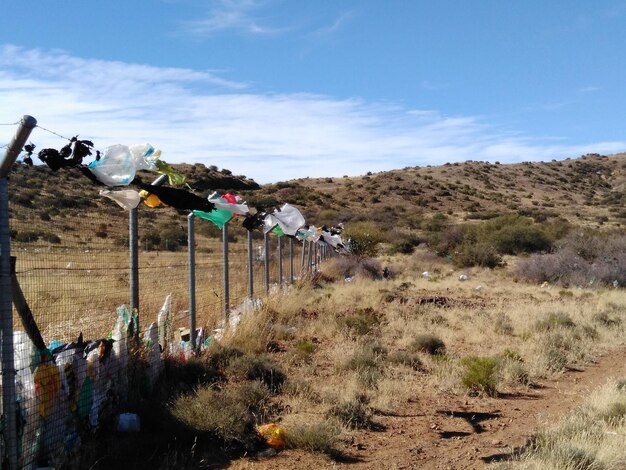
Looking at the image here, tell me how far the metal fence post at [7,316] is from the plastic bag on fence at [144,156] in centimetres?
173

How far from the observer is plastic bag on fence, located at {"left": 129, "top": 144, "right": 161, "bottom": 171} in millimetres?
6371

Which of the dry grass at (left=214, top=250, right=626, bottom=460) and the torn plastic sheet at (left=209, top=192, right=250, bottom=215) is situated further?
the torn plastic sheet at (left=209, top=192, right=250, bottom=215)

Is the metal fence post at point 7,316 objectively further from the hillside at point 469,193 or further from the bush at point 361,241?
the hillside at point 469,193

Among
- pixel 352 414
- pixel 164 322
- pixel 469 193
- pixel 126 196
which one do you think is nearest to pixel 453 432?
pixel 352 414

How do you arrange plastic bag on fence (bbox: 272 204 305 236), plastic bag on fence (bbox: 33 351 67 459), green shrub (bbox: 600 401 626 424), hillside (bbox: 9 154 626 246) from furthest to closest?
hillside (bbox: 9 154 626 246)
plastic bag on fence (bbox: 272 204 305 236)
green shrub (bbox: 600 401 626 424)
plastic bag on fence (bbox: 33 351 67 459)

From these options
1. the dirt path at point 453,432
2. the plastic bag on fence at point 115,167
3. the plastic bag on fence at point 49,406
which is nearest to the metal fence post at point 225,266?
the dirt path at point 453,432

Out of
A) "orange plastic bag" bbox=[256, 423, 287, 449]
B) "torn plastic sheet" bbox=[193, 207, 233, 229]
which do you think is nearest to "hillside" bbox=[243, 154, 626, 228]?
"torn plastic sheet" bbox=[193, 207, 233, 229]

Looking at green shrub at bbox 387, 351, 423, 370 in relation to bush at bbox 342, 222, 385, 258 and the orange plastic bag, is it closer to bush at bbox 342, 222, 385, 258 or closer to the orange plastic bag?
Result: the orange plastic bag

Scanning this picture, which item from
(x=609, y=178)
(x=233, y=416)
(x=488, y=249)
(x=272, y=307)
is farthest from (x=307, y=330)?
(x=609, y=178)

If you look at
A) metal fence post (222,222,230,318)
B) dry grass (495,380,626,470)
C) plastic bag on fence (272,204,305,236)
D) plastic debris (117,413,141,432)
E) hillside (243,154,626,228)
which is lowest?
dry grass (495,380,626,470)

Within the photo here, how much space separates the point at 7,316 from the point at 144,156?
2.26 m

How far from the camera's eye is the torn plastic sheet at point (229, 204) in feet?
31.4

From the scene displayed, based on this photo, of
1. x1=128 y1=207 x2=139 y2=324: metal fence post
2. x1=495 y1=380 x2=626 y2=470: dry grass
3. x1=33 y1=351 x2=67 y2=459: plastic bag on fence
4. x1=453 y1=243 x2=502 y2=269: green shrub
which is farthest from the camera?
x1=453 y1=243 x2=502 y2=269: green shrub

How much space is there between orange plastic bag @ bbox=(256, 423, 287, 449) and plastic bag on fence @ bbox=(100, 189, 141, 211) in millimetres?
2557
